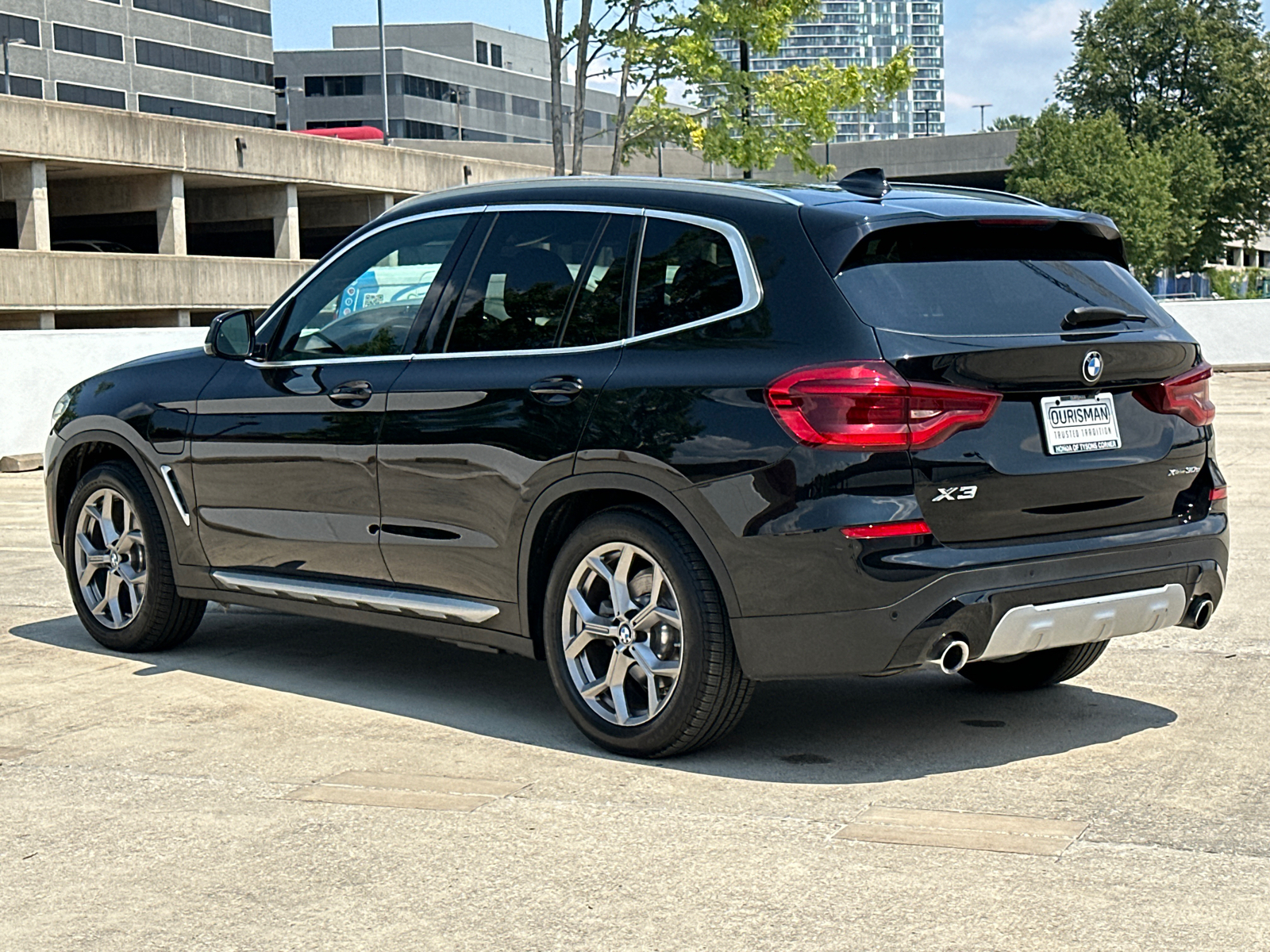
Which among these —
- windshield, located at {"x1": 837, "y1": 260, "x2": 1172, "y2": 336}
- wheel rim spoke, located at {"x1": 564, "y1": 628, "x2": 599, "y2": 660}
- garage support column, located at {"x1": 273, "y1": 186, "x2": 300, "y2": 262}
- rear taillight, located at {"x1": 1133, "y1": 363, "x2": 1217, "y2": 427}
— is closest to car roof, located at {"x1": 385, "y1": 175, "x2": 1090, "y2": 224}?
windshield, located at {"x1": 837, "y1": 260, "x2": 1172, "y2": 336}

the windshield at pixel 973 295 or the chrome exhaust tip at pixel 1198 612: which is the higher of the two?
the windshield at pixel 973 295

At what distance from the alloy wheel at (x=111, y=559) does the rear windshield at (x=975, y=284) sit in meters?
3.60

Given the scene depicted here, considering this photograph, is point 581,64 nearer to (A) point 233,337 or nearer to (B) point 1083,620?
(A) point 233,337

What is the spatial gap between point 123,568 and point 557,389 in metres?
2.70

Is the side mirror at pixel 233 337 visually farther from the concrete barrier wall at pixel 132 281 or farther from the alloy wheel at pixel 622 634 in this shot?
the concrete barrier wall at pixel 132 281

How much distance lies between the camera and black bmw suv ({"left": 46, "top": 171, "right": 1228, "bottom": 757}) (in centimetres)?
510

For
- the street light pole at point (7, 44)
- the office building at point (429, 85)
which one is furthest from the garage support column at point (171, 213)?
the office building at point (429, 85)

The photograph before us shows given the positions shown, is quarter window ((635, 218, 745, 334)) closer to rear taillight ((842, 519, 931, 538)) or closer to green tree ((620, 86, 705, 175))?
rear taillight ((842, 519, 931, 538))

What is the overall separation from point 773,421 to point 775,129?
70.3 ft

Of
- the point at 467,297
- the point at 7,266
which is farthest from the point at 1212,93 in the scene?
the point at 467,297

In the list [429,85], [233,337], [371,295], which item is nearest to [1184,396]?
[371,295]

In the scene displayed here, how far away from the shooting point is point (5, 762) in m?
5.68

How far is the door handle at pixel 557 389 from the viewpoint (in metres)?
5.71

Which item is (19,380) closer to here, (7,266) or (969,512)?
(969,512)
